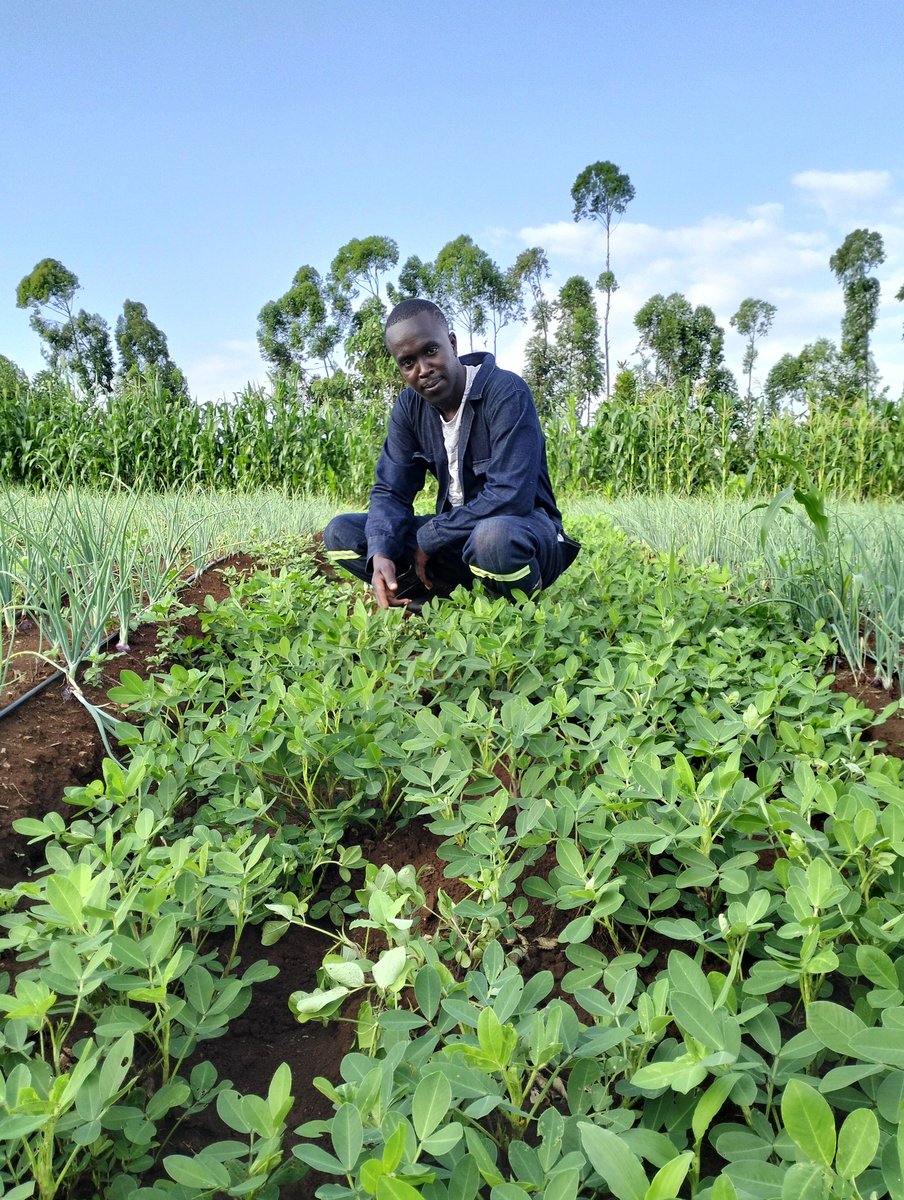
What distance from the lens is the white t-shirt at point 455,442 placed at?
11.1ft

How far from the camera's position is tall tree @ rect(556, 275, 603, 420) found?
51719 millimetres

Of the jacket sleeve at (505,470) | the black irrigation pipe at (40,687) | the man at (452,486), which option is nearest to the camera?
the black irrigation pipe at (40,687)

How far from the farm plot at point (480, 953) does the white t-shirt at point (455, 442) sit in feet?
4.97

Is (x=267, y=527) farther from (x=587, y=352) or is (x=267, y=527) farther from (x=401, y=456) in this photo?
(x=587, y=352)

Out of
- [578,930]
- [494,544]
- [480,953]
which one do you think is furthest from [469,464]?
[578,930]

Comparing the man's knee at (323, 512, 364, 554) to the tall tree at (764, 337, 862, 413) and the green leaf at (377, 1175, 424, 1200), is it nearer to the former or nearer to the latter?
the green leaf at (377, 1175, 424, 1200)

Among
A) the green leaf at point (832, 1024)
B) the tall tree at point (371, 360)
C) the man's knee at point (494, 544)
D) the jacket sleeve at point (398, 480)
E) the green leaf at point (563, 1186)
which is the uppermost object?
the tall tree at point (371, 360)

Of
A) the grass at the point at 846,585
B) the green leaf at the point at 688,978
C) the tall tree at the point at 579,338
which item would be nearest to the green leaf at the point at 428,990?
the green leaf at the point at 688,978

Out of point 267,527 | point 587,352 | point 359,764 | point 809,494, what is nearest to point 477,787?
point 359,764

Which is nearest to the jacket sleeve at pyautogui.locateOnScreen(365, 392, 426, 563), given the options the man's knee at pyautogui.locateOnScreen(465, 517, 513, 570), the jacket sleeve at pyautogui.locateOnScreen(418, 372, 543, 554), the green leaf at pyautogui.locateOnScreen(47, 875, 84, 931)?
the jacket sleeve at pyautogui.locateOnScreen(418, 372, 543, 554)

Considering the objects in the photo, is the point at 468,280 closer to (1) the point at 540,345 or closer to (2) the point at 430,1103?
(1) the point at 540,345

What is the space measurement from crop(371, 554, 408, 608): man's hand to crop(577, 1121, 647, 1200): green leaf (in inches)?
97.2

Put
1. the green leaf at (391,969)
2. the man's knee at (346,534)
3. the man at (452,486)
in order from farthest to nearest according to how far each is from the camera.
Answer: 1. the man's knee at (346,534)
2. the man at (452,486)
3. the green leaf at (391,969)

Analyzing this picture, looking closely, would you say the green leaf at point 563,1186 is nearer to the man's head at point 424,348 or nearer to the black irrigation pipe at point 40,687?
the black irrigation pipe at point 40,687
